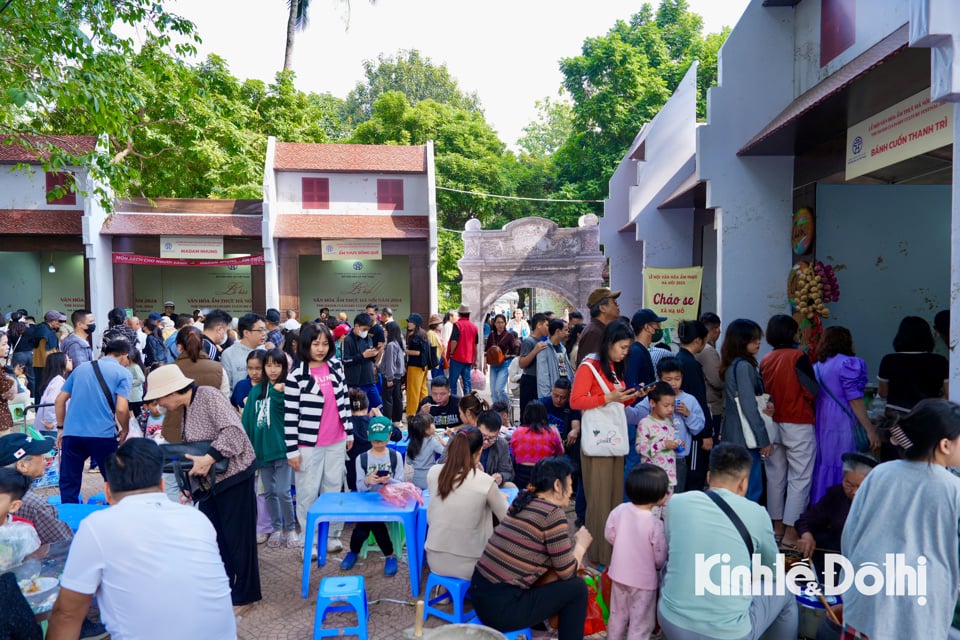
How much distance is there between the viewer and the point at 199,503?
13.7 ft

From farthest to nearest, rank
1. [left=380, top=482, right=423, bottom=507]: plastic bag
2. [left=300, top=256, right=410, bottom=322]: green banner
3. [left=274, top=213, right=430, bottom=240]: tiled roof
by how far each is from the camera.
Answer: [left=300, top=256, right=410, bottom=322]: green banner, [left=274, top=213, right=430, bottom=240]: tiled roof, [left=380, top=482, right=423, bottom=507]: plastic bag

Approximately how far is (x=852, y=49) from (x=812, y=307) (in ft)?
8.43

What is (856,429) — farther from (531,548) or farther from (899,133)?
(531,548)

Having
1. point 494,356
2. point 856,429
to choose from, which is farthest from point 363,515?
point 494,356

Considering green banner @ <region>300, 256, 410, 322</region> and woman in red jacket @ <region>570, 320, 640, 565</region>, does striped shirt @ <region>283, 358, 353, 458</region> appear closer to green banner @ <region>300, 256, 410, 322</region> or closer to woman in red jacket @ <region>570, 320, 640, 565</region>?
woman in red jacket @ <region>570, 320, 640, 565</region>

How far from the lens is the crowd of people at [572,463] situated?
2.68 m

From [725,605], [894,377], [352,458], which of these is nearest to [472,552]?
[725,605]

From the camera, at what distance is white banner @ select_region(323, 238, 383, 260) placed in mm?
17906

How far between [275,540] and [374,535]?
3.34 feet

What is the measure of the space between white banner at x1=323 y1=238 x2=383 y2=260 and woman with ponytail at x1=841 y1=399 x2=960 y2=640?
16090 mm

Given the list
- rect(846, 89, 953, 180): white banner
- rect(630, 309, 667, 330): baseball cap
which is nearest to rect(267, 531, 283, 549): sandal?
rect(630, 309, 667, 330): baseball cap

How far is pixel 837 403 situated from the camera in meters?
5.06

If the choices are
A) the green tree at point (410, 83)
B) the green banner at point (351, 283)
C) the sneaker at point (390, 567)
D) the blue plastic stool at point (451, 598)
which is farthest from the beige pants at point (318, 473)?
the green tree at point (410, 83)

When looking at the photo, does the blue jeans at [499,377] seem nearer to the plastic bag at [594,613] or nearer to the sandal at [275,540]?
the sandal at [275,540]
